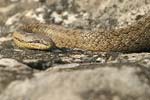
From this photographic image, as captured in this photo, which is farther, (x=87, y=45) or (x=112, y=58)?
(x=87, y=45)

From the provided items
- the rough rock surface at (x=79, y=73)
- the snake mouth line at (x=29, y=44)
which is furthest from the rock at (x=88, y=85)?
the snake mouth line at (x=29, y=44)

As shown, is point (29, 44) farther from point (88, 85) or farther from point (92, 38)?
point (88, 85)

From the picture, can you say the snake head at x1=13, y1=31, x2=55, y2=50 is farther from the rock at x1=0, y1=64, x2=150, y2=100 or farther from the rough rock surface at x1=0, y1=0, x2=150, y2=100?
the rock at x1=0, y1=64, x2=150, y2=100

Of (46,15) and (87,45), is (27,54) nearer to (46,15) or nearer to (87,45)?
(87,45)

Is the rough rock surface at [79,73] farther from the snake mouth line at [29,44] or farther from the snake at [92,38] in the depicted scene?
the snake at [92,38]

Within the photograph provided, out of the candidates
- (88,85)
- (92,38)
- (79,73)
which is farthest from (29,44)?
(88,85)

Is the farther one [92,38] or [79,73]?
[92,38]

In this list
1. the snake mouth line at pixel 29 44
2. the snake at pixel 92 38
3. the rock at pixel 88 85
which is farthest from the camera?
the snake mouth line at pixel 29 44

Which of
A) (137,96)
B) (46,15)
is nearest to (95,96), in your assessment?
(137,96)
